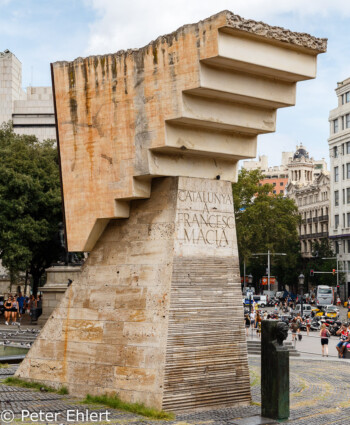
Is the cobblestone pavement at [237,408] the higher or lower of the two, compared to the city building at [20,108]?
lower

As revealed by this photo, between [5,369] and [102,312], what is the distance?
225 inches

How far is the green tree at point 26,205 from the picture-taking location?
3597cm

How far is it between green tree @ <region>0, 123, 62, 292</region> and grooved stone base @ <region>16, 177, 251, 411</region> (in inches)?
789

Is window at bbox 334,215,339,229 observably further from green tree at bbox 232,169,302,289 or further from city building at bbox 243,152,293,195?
city building at bbox 243,152,293,195

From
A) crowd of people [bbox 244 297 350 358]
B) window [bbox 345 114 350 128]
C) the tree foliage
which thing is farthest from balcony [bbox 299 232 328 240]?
crowd of people [bbox 244 297 350 358]

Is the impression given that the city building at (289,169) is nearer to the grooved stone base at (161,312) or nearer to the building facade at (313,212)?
the building facade at (313,212)

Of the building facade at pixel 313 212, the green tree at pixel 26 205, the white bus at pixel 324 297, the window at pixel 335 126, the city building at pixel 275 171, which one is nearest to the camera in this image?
the green tree at pixel 26 205

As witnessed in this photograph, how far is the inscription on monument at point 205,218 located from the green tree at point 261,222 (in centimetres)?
5605

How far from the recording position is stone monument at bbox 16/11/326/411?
13.2 metres

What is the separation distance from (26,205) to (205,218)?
24.0 m

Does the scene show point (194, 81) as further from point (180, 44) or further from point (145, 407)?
point (145, 407)

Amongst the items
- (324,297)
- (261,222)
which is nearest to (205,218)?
(324,297)

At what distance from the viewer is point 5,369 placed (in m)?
18.6

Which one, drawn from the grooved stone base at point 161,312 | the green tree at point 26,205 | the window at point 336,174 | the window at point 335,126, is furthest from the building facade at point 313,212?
the grooved stone base at point 161,312
